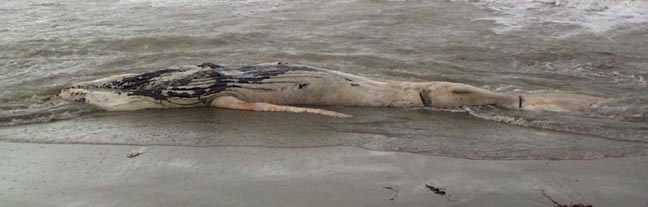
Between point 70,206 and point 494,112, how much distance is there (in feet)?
12.7

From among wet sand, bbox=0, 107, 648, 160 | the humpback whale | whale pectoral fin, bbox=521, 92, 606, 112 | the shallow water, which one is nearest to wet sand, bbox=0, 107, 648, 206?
wet sand, bbox=0, 107, 648, 160

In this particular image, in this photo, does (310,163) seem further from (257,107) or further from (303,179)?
(257,107)

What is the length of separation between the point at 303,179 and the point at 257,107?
203cm

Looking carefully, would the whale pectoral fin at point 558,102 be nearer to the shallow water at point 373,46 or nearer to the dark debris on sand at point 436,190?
the shallow water at point 373,46

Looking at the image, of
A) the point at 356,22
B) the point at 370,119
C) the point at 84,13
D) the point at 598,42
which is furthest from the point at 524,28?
the point at 84,13

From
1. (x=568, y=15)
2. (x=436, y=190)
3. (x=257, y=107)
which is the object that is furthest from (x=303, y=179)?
(x=568, y=15)

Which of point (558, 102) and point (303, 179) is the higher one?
point (303, 179)

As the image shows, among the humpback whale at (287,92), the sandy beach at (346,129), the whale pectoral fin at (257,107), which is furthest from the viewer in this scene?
the humpback whale at (287,92)

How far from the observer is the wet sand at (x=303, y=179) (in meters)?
3.62

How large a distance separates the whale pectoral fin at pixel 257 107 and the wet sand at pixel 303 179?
101 cm

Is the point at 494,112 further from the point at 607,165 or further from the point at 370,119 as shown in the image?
the point at 607,165

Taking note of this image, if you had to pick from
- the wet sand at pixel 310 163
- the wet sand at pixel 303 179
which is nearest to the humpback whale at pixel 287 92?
the wet sand at pixel 310 163

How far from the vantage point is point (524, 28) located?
1040 centimetres

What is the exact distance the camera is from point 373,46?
9094 millimetres
